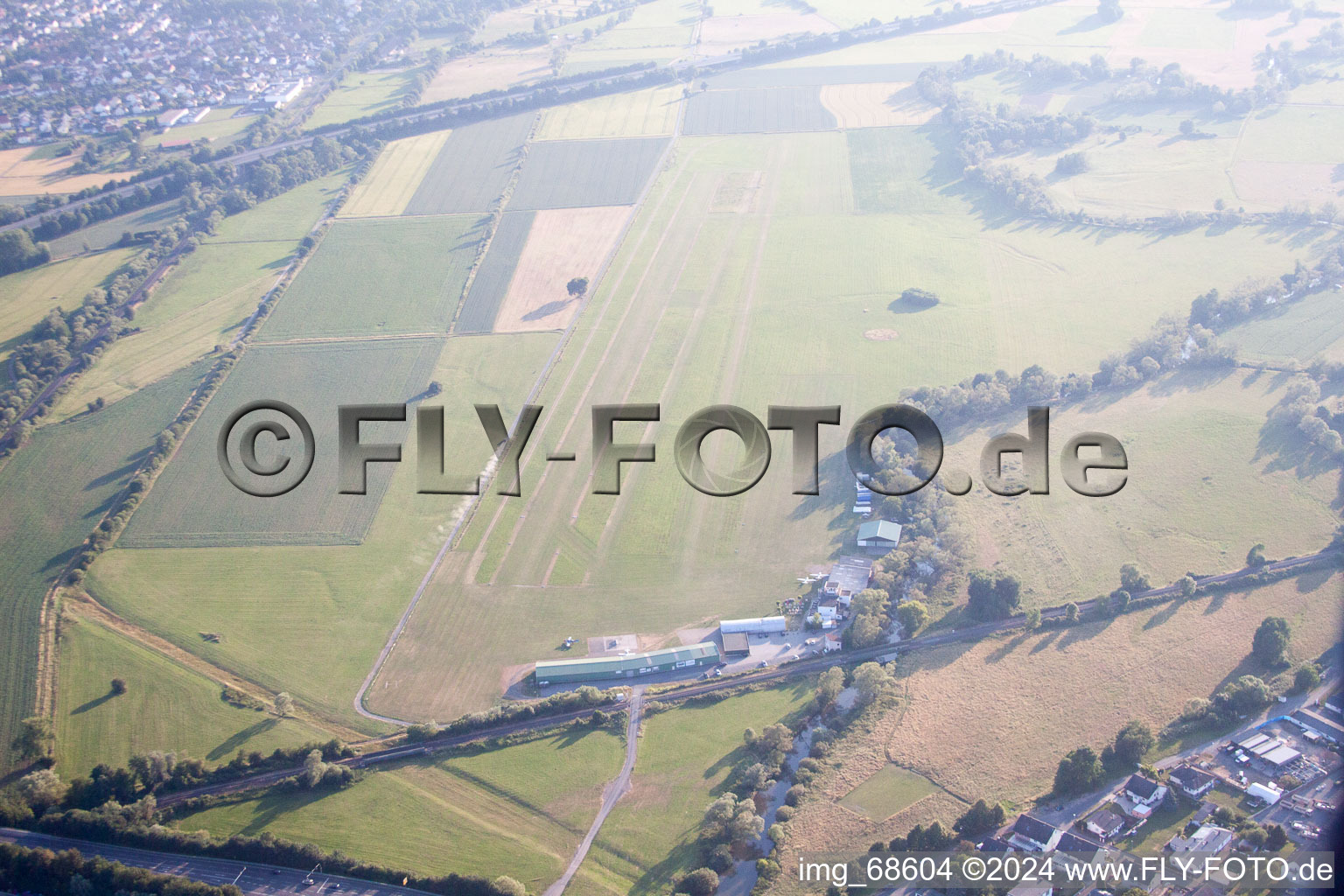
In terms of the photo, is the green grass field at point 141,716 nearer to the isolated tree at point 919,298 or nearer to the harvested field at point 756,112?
the isolated tree at point 919,298

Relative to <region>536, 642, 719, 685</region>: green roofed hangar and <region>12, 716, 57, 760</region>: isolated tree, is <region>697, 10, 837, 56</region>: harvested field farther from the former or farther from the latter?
<region>12, 716, 57, 760</region>: isolated tree

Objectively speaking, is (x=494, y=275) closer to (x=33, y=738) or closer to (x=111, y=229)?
(x=111, y=229)

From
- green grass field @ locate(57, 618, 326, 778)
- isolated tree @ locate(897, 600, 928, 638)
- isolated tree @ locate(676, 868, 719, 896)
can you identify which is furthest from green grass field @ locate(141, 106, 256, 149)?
isolated tree @ locate(676, 868, 719, 896)

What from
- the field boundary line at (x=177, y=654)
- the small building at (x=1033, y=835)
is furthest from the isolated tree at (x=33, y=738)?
the small building at (x=1033, y=835)

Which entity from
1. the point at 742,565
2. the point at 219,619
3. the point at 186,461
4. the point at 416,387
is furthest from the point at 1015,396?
the point at 186,461

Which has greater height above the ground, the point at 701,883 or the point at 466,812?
the point at 701,883

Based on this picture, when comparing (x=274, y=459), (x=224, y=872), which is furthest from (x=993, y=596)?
(x=274, y=459)
